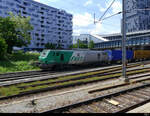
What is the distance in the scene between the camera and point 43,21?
263ft

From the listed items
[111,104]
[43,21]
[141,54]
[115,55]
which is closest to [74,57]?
[115,55]

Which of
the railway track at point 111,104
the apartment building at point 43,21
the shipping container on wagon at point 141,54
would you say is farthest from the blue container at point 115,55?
the apartment building at point 43,21

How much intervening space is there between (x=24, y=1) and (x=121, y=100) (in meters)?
78.1

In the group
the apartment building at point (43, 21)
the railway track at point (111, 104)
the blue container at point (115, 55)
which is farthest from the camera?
the apartment building at point (43, 21)

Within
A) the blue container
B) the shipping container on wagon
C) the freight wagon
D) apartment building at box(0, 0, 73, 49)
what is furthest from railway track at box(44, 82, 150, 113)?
apartment building at box(0, 0, 73, 49)

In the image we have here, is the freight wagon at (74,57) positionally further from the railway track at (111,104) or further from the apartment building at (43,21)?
the apartment building at (43,21)

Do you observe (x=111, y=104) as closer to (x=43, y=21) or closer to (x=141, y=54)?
(x=141, y=54)

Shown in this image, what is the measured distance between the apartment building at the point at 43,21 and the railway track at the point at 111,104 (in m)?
68.9

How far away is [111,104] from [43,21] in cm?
8050

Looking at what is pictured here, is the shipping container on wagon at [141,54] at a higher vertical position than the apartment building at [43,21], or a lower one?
lower

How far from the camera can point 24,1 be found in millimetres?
71125

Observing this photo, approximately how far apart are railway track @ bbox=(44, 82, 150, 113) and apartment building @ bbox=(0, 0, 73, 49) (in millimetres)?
68903

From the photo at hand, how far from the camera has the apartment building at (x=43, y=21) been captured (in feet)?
224

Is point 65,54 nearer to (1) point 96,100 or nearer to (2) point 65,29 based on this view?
(1) point 96,100
